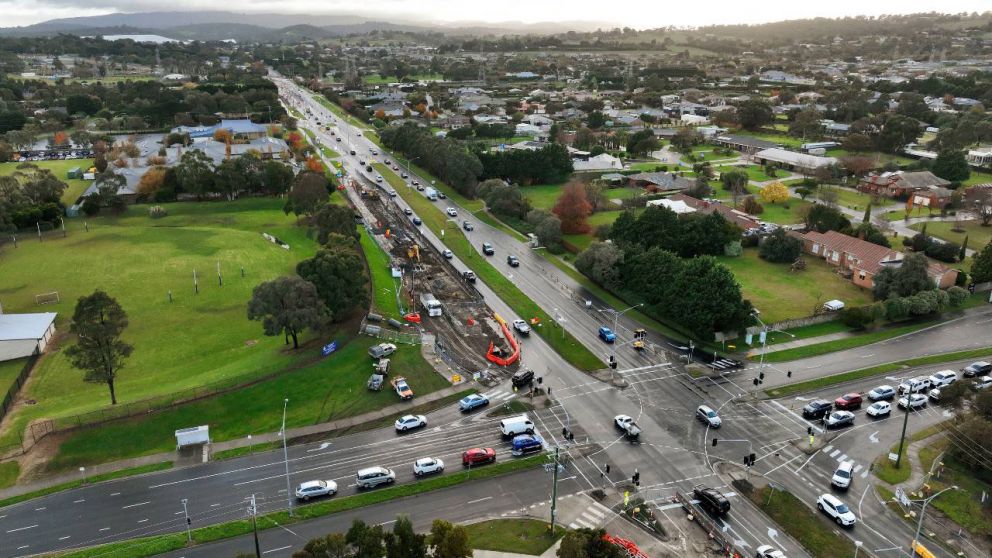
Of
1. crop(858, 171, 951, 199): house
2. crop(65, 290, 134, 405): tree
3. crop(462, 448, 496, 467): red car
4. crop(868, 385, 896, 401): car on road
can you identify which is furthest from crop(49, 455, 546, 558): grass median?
crop(858, 171, 951, 199): house

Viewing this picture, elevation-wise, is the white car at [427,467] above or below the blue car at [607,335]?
below

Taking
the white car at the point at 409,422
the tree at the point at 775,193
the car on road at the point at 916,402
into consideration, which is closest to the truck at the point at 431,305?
the white car at the point at 409,422

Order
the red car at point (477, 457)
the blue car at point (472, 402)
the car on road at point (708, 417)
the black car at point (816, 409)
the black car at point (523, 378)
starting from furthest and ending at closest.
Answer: the black car at point (523, 378) < the blue car at point (472, 402) < the black car at point (816, 409) < the car on road at point (708, 417) < the red car at point (477, 457)

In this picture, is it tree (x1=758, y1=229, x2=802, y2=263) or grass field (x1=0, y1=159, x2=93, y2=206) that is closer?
tree (x1=758, y1=229, x2=802, y2=263)

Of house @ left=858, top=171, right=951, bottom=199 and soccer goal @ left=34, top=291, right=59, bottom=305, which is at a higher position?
house @ left=858, top=171, right=951, bottom=199

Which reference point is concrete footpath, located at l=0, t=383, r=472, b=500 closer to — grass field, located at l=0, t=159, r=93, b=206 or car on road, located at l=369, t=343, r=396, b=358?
car on road, located at l=369, t=343, r=396, b=358

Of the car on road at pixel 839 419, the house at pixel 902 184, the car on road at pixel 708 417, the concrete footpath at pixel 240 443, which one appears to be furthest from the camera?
the house at pixel 902 184

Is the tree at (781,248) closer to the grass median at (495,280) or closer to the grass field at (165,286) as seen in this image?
the grass median at (495,280)
